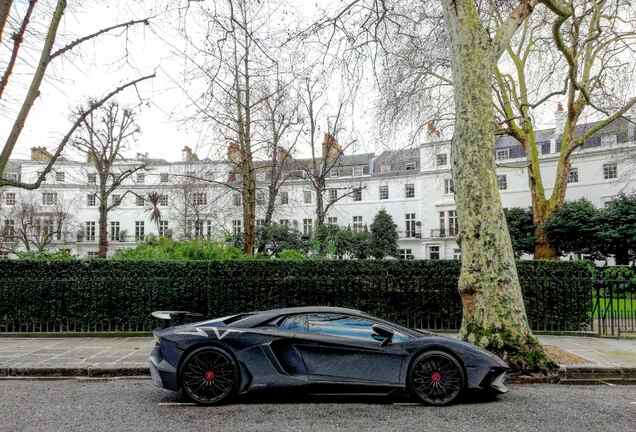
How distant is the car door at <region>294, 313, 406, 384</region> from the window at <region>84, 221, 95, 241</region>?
68.2m

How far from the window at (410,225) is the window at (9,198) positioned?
47126mm

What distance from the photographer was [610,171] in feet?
161

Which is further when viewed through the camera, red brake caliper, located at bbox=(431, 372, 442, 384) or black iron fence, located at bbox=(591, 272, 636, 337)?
black iron fence, located at bbox=(591, 272, 636, 337)

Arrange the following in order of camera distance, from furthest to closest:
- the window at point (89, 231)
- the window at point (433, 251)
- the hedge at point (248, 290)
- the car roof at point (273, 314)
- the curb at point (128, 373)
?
the window at point (89, 231) < the window at point (433, 251) < the hedge at point (248, 290) < the curb at point (128, 373) < the car roof at point (273, 314)

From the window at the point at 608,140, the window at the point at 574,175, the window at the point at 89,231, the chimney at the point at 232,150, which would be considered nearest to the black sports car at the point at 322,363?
the chimney at the point at 232,150

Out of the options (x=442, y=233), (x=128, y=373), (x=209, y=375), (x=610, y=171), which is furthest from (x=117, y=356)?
(x=442, y=233)

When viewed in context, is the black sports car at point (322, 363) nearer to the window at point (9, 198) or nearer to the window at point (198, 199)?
the window at point (198, 199)

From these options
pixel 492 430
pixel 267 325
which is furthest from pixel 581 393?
pixel 267 325

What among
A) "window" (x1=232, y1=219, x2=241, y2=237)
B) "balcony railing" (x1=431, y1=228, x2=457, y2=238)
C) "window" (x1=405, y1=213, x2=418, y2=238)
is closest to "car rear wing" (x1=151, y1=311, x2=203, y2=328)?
"window" (x1=232, y1=219, x2=241, y2=237)

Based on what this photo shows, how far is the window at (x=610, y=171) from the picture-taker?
160 feet

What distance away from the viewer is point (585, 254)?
34.0 metres

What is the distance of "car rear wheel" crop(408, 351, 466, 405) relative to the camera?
6332 millimetres

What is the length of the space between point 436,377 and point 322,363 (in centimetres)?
140

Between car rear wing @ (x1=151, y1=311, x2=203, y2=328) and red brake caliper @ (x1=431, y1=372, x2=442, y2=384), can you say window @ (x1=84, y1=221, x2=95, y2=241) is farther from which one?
red brake caliper @ (x1=431, y1=372, x2=442, y2=384)
